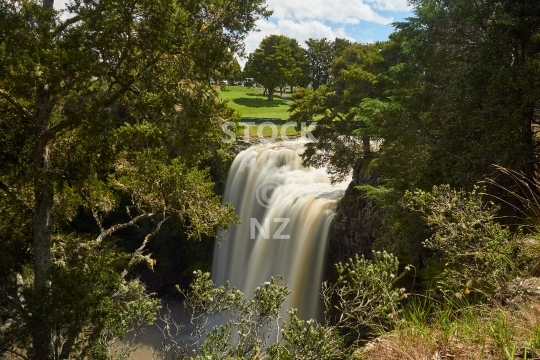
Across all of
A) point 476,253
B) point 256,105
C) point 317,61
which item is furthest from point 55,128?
point 317,61

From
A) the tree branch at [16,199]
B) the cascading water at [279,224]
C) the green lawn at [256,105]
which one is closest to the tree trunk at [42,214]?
the tree branch at [16,199]

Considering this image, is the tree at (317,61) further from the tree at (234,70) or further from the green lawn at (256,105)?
the tree at (234,70)

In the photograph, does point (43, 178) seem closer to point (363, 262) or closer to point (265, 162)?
point (363, 262)

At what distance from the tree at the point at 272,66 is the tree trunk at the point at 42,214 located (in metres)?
37.0

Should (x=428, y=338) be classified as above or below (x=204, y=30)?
below

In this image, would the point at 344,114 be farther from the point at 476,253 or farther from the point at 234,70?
the point at 476,253

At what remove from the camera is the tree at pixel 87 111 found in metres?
5.07

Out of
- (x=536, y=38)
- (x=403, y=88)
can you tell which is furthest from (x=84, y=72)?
(x=403, y=88)

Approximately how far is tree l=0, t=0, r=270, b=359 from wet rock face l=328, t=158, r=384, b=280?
7.53 metres

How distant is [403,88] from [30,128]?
9.13m

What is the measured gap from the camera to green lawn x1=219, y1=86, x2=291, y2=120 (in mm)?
34812

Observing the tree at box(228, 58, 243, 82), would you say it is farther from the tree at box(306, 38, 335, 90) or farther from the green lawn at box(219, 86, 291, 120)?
the tree at box(306, 38, 335, 90)

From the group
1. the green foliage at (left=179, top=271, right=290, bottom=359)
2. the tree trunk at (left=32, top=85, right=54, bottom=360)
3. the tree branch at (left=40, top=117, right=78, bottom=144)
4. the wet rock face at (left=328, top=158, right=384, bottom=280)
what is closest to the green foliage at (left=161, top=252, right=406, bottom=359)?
the green foliage at (left=179, top=271, right=290, bottom=359)

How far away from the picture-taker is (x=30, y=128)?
20.2 ft
